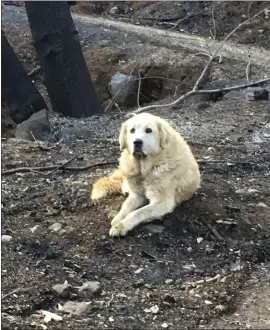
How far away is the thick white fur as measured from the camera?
6.09 metres

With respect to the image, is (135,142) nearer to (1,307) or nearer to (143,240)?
(143,240)

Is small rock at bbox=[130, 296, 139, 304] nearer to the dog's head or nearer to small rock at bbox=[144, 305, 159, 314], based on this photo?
small rock at bbox=[144, 305, 159, 314]

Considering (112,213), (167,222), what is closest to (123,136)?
(112,213)

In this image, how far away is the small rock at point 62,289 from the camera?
4801 mm

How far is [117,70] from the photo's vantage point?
14750mm

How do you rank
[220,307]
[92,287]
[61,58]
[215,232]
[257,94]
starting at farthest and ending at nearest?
[257,94] < [61,58] < [215,232] < [92,287] < [220,307]

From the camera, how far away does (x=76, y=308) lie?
Answer: 4.64 meters

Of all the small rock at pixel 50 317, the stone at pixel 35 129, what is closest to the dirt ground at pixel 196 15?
the stone at pixel 35 129

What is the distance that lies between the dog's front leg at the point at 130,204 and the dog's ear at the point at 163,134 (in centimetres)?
51

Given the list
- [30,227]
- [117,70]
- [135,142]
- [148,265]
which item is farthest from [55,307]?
[117,70]

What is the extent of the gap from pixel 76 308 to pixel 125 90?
8874 mm

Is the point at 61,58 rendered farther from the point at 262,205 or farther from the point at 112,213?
the point at 262,205

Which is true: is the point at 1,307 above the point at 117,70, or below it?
above

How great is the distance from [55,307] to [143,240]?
1359 millimetres
